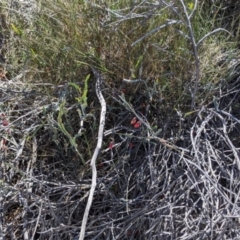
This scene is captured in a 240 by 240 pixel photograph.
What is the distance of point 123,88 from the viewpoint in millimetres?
1549

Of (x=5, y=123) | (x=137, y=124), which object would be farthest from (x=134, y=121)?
(x=5, y=123)

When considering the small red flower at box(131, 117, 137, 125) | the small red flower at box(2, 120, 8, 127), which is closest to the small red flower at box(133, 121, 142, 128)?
the small red flower at box(131, 117, 137, 125)

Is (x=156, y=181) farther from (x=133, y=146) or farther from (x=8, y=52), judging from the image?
(x=8, y=52)

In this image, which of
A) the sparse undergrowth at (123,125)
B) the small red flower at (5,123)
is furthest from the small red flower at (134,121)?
the small red flower at (5,123)

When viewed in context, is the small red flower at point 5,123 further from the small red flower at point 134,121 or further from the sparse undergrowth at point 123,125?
the small red flower at point 134,121

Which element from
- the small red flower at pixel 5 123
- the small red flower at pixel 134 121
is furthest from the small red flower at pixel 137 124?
the small red flower at pixel 5 123

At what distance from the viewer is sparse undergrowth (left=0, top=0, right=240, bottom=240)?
4.76 ft

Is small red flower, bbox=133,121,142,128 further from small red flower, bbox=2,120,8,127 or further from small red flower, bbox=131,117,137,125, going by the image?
small red flower, bbox=2,120,8,127

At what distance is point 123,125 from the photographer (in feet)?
5.08

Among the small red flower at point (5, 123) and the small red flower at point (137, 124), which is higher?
the small red flower at point (137, 124)

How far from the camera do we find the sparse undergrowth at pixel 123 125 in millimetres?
A: 1451

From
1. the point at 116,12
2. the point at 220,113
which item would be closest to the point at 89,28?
the point at 116,12

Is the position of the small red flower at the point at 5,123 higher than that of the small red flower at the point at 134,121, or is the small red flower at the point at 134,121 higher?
the small red flower at the point at 134,121

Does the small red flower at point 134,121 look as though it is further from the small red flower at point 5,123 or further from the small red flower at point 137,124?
the small red flower at point 5,123
